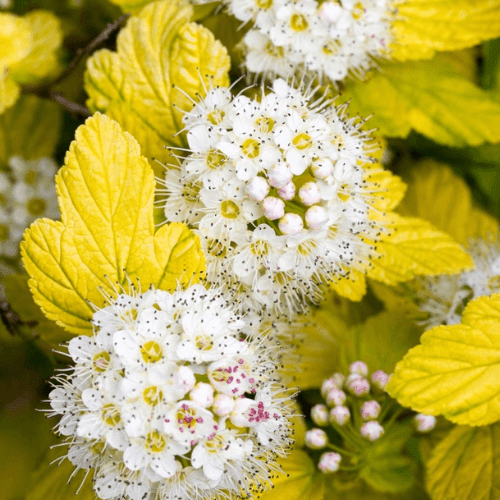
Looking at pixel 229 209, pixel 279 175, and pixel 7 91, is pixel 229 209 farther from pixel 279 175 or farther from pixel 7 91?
pixel 7 91

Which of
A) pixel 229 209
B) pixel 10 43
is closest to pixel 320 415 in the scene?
pixel 229 209

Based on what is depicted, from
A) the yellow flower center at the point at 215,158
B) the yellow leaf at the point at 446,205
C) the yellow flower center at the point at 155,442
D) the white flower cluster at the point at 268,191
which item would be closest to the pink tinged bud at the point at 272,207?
the white flower cluster at the point at 268,191

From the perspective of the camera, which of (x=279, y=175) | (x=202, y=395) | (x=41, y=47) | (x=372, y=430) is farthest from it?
(x=41, y=47)

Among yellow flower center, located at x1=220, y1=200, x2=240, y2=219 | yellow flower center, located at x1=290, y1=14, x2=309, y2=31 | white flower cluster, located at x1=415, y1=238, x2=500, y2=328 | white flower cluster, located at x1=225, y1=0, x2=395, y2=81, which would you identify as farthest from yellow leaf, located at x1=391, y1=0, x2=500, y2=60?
yellow flower center, located at x1=220, y1=200, x2=240, y2=219

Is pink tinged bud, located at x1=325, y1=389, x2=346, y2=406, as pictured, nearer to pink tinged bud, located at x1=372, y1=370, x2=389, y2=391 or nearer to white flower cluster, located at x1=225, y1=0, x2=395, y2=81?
pink tinged bud, located at x1=372, y1=370, x2=389, y2=391

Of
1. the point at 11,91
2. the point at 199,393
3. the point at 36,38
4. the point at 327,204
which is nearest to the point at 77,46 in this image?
the point at 36,38

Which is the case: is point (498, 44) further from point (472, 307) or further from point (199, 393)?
point (199, 393)
